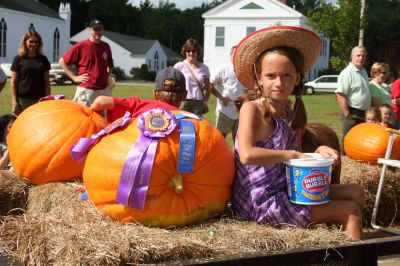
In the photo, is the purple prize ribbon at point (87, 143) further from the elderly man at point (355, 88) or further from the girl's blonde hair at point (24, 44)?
the elderly man at point (355, 88)

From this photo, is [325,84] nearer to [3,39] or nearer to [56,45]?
[3,39]

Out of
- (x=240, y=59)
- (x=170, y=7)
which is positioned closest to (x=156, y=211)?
(x=240, y=59)

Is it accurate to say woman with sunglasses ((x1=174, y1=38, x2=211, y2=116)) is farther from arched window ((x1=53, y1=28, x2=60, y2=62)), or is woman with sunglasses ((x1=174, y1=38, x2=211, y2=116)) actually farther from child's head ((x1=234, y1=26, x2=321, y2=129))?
arched window ((x1=53, y1=28, x2=60, y2=62))

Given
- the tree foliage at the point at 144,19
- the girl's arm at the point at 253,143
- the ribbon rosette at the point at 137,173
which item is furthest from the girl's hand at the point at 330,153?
the tree foliage at the point at 144,19

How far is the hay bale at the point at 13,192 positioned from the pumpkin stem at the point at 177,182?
155 cm

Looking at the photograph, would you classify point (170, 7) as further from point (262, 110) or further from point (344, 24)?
point (262, 110)

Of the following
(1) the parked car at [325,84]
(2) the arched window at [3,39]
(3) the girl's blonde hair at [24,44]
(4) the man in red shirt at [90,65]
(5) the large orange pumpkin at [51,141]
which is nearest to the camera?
(5) the large orange pumpkin at [51,141]

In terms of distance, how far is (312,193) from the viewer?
2.73 m

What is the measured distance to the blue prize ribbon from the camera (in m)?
2.74

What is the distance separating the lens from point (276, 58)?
299 cm

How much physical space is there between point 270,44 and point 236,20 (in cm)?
4862

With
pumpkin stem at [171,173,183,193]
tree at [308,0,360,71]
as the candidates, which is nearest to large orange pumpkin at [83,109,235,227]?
pumpkin stem at [171,173,183,193]

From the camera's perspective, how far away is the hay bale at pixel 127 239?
2.21m

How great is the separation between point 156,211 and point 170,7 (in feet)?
378
